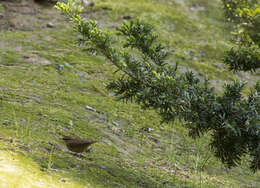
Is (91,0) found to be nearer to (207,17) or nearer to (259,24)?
(207,17)

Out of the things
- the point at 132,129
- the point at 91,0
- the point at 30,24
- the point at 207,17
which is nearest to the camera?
the point at 132,129

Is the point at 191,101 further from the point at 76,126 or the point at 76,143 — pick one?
the point at 76,126

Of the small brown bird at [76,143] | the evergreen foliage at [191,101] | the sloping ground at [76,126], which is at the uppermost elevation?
the evergreen foliage at [191,101]

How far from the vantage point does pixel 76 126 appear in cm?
435

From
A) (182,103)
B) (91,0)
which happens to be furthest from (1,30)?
(182,103)

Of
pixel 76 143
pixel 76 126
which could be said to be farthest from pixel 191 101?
pixel 76 126

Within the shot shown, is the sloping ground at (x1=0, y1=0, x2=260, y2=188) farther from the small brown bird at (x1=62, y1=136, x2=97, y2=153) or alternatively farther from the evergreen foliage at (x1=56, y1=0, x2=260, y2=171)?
the evergreen foliage at (x1=56, y1=0, x2=260, y2=171)

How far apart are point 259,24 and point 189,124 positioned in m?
1.50

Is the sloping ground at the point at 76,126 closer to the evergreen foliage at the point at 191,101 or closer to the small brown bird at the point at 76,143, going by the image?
the small brown bird at the point at 76,143

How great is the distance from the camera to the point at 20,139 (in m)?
3.13

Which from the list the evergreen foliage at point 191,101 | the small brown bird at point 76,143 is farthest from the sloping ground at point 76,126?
the evergreen foliage at point 191,101

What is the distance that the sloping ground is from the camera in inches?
113

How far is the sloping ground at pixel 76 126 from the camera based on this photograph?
9.43 feet

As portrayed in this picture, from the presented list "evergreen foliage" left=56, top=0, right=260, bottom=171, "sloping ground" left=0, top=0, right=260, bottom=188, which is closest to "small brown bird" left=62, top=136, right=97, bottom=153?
"sloping ground" left=0, top=0, right=260, bottom=188
